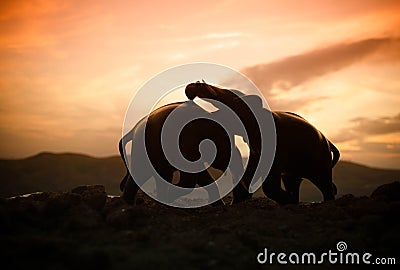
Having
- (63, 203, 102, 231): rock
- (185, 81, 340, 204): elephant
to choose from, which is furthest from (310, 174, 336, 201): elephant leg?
(63, 203, 102, 231): rock

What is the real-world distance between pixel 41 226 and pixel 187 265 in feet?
8.00

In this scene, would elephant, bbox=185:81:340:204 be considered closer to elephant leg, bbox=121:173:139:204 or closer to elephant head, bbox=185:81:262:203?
elephant head, bbox=185:81:262:203

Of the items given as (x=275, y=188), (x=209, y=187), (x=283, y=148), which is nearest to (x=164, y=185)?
(x=209, y=187)

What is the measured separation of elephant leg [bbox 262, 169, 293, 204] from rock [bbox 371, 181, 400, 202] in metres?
1.60

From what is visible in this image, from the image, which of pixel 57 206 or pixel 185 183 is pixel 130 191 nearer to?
pixel 185 183

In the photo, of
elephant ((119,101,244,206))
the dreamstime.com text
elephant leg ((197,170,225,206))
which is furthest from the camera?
elephant leg ((197,170,225,206))

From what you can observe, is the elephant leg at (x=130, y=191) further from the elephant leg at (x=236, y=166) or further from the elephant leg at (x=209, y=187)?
the elephant leg at (x=236, y=166)

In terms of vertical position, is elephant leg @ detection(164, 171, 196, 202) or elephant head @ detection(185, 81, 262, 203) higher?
elephant head @ detection(185, 81, 262, 203)

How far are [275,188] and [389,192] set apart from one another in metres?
2.02

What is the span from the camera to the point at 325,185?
8.89 m

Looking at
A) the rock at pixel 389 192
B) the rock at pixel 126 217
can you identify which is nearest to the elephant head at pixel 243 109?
the rock at pixel 389 192

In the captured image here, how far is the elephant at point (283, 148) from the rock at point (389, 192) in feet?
3.96

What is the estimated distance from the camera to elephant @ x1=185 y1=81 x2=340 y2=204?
8422 mm

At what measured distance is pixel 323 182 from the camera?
887cm
